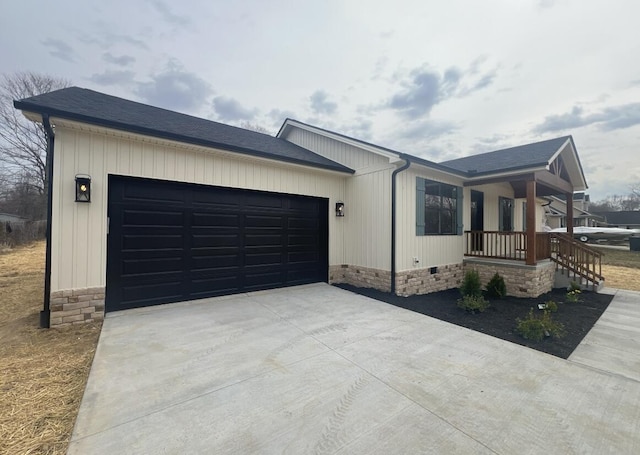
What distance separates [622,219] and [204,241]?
5152 centimetres

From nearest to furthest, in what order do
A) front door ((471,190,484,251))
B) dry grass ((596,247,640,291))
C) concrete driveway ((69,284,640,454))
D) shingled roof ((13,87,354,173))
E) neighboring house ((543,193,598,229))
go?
concrete driveway ((69,284,640,454))
shingled roof ((13,87,354,173))
dry grass ((596,247,640,291))
front door ((471,190,484,251))
neighboring house ((543,193,598,229))

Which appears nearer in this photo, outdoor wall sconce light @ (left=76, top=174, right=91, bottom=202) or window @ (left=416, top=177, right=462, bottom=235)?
outdoor wall sconce light @ (left=76, top=174, right=91, bottom=202)

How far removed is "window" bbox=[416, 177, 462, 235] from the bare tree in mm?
21330

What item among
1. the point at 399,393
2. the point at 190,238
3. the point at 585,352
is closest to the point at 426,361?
the point at 399,393

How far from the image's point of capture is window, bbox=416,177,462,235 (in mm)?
7062

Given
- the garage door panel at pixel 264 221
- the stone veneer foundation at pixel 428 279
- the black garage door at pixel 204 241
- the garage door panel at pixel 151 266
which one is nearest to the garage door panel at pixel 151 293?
the black garage door at pixel 204 241

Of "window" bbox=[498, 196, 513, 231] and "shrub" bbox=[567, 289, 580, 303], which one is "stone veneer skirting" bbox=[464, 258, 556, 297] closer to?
"shrub" bbox=[567, 289, 580, 303]

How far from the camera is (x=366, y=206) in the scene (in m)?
7.27

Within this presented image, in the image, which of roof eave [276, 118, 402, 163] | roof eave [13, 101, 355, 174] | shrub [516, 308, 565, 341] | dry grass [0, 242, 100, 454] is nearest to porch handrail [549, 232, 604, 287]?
shrub [516, 308, 565, 341]

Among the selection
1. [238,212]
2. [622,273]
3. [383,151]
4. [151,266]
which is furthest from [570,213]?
[151,266]

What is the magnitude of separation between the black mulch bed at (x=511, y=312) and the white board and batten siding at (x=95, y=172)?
15.5 ft

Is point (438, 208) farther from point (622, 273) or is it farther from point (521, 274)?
point (622, 273)

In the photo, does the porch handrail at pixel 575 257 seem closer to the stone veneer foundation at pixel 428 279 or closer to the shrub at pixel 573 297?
the shrub at pixel 573 297

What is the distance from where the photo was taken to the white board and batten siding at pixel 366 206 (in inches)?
266
